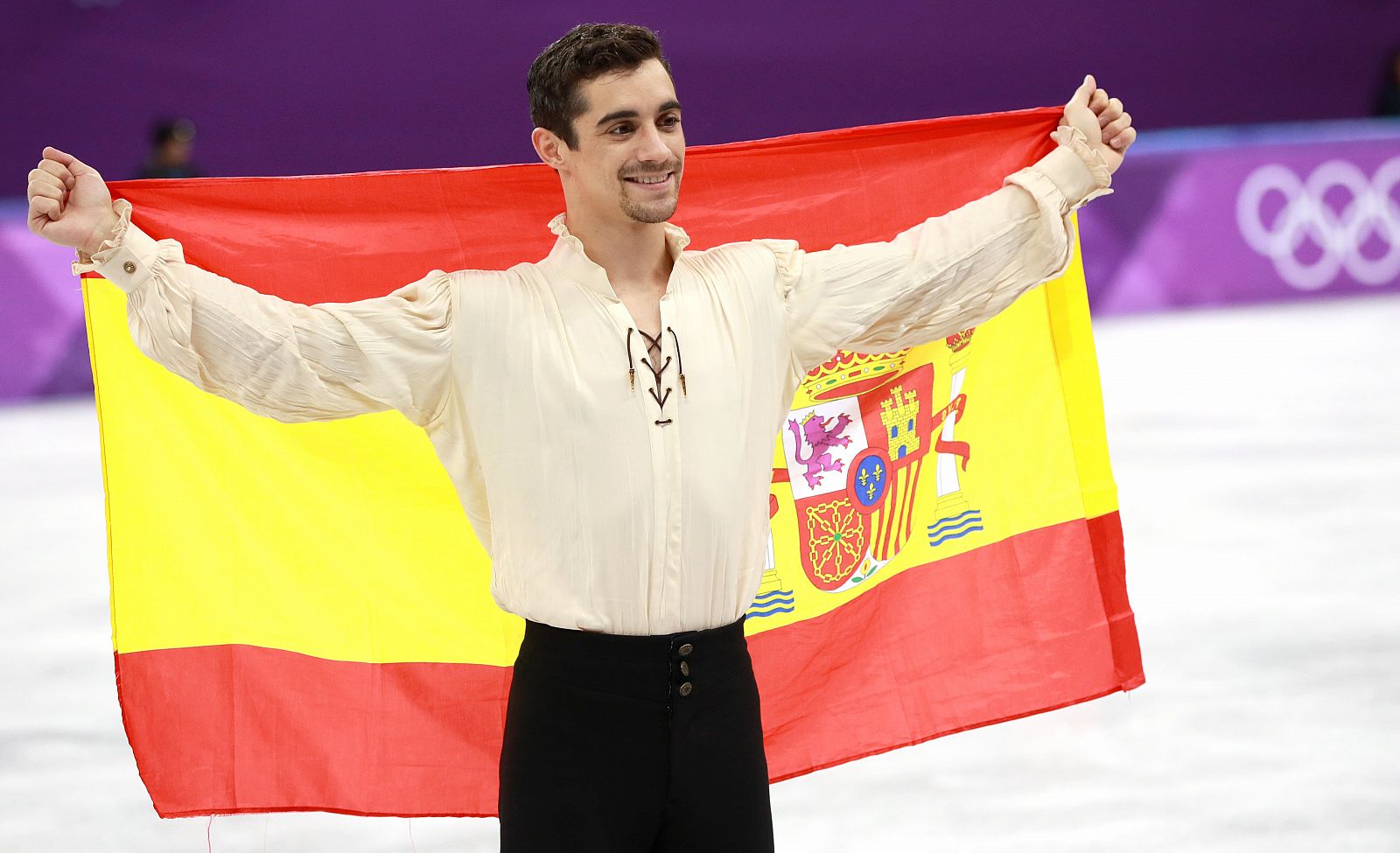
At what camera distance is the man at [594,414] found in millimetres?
2049

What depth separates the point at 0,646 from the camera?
4.89 metres

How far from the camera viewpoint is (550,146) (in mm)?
2213

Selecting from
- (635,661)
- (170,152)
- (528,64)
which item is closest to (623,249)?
(635,661)

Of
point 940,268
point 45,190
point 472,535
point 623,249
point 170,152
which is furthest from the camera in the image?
point 170,152

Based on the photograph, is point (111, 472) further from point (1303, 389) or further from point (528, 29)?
point (528, 29)

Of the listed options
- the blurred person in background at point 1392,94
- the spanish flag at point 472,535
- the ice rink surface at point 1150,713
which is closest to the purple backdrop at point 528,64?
the blurred person in background at point 1392,94

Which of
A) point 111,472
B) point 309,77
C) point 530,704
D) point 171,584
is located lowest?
point 530,704

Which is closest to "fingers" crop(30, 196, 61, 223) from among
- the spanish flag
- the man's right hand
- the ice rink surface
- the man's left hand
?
the man's right hand

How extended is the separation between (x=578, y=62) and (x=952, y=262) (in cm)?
66

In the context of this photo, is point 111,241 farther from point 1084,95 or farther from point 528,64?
point 528,64

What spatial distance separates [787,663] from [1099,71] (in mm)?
11810

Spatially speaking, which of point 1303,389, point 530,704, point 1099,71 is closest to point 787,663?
point 530,704

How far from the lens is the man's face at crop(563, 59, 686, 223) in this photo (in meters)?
2.11

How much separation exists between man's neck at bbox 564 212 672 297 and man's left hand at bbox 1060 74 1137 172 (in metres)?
0.79
